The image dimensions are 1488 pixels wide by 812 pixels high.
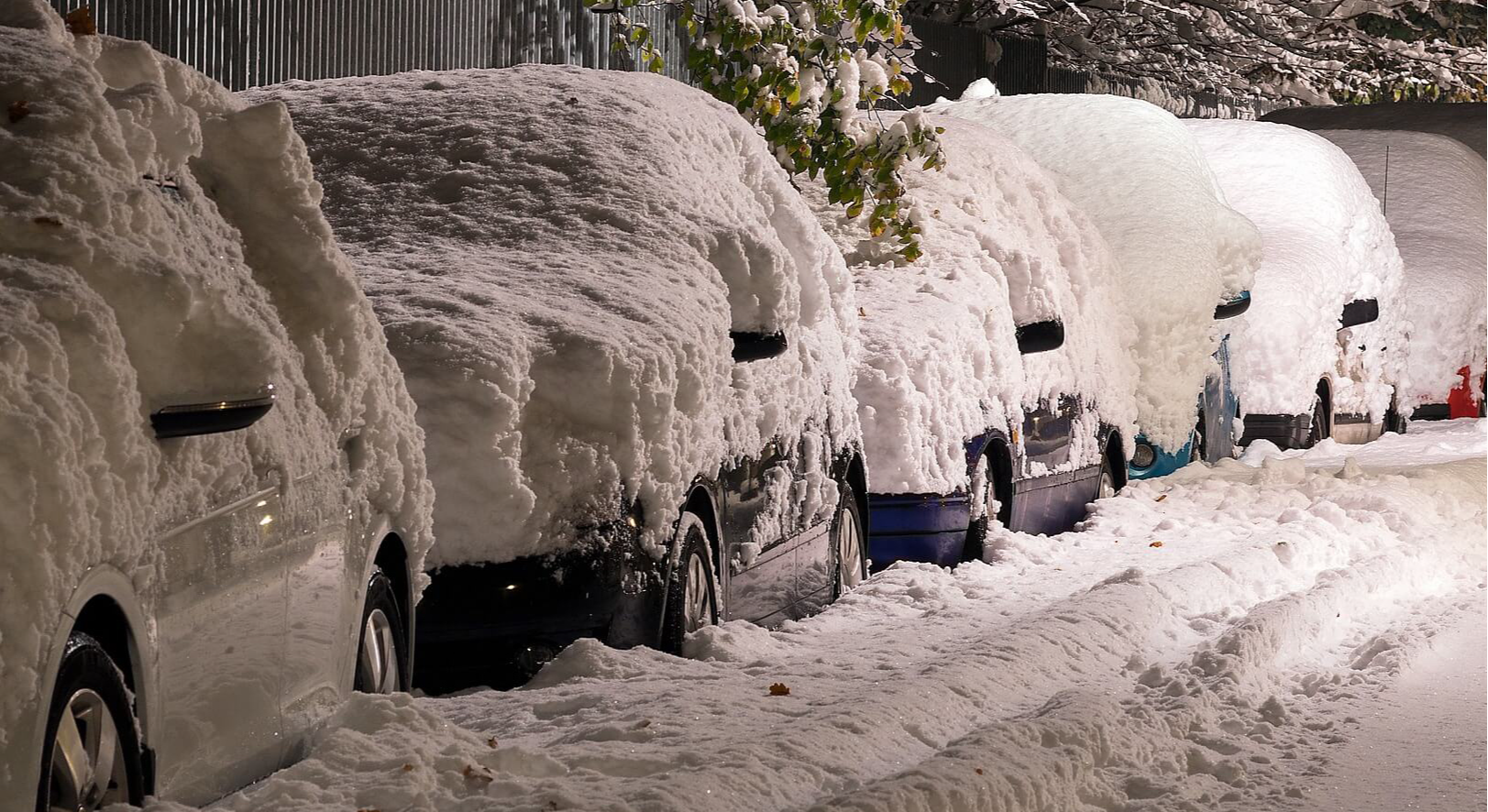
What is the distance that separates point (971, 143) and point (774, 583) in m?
4.36

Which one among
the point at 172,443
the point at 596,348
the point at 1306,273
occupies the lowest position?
the point at 1306,273

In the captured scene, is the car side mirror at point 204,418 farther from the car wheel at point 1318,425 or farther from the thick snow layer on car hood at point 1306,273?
the car wheel at point 1318,425

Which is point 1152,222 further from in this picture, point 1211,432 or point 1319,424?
point 1319,424

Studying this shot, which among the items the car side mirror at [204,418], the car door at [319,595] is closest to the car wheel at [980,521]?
the car door at [319,595]

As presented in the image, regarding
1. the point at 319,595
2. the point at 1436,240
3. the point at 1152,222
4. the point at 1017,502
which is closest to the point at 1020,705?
the point at 319,595

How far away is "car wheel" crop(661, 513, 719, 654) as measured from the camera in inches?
227

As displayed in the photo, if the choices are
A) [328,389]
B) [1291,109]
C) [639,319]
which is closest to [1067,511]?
[1291,109]

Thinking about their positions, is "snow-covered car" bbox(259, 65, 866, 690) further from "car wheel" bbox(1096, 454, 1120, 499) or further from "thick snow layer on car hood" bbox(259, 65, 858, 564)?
"car wheel" bbox(1096, 454, 1120, 499)

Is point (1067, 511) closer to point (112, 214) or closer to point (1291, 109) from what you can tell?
point (1291, 109)

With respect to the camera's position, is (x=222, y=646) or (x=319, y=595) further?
(x=319, y=595)

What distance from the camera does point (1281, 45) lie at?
1130 centimetres

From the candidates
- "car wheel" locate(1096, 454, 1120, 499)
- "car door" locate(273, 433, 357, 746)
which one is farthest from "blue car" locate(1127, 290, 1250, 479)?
"car door" locate(273, 433, 357, 746)

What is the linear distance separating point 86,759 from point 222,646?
46cm

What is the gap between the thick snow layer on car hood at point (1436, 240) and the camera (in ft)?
47.7
